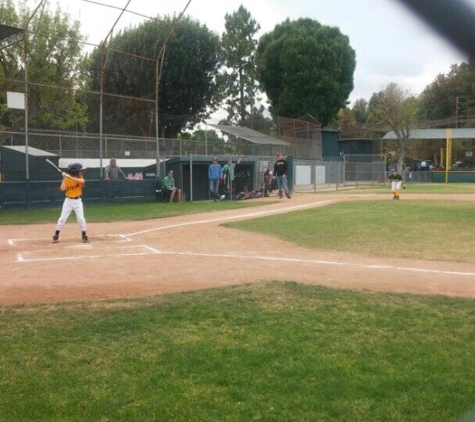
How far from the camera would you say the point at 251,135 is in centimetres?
3544

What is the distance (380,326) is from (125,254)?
236 inches

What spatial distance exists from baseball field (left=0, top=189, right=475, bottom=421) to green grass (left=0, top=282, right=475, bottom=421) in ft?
0.05

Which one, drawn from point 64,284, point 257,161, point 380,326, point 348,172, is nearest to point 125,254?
point 64,284

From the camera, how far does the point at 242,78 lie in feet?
103

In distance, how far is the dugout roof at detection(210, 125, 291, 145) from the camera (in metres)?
33.6

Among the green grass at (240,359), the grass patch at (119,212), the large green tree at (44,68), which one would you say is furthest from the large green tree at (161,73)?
the green grass at (240,359)

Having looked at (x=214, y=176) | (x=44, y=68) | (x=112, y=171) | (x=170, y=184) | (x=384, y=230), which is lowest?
(x=384, y=230)

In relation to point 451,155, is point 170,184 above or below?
below

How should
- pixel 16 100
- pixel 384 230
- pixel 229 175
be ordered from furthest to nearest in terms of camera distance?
pixel 229 175 → pixel 16 100 → pixel 384 230

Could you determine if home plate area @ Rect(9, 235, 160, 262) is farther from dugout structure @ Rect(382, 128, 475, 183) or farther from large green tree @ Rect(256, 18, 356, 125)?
dugout structure @ Rect(382, 128, 475, 183)

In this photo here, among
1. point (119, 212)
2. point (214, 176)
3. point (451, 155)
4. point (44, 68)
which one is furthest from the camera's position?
point (451, 155)

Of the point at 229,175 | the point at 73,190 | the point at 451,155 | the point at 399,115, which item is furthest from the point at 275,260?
the point at 451,155

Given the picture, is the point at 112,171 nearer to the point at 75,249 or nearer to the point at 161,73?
the point at 75,249

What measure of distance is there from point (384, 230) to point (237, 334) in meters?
8.99
